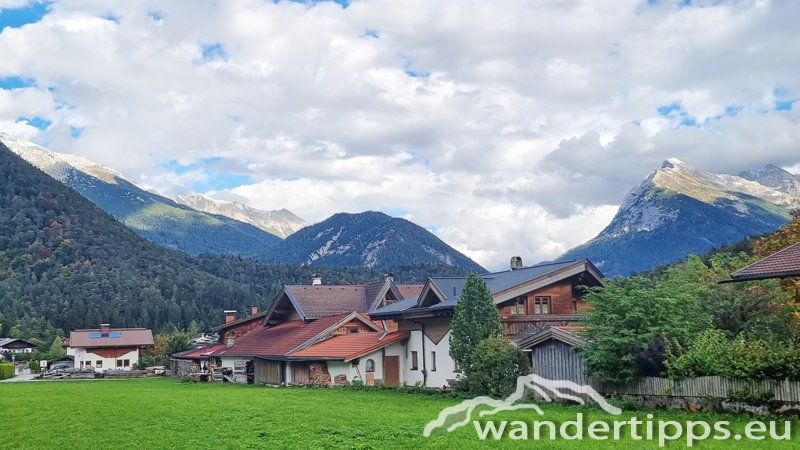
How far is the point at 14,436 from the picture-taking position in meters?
20.2

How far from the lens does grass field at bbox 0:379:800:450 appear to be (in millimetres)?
16422

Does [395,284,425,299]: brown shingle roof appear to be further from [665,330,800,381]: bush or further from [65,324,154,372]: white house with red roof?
[65,324,154,372]: white house with red roof

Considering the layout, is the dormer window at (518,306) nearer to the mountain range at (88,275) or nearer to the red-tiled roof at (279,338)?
the red-tiled roof at (279,338)

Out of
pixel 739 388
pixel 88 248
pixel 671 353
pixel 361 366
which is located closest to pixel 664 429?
pixel 739 388

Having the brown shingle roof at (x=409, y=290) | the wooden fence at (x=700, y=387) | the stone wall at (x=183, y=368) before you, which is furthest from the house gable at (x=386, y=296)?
the wooden fence at (x=700, y=387)

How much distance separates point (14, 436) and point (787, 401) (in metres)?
20.8

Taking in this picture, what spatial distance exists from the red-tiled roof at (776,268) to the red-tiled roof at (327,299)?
34.7 m

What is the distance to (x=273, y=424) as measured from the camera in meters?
20.6

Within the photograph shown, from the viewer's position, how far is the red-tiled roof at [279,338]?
4319cm

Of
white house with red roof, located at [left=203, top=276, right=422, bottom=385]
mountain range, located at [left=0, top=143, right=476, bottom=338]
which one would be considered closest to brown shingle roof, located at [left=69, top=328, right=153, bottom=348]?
mountain range, located at [left=0, top=143, right=476, bottom=338]

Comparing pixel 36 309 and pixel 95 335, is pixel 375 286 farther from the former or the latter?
pixel 36 309

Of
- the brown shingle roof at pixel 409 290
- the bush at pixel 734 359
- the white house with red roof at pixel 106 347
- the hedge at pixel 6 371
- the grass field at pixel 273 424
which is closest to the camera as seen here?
the grass field at pixel 273 424

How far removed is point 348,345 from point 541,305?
11098 mm

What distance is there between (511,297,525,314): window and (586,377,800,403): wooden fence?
9912 mm
